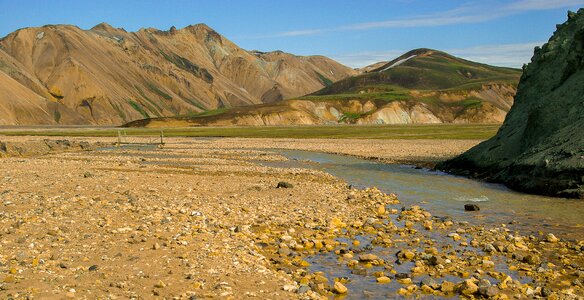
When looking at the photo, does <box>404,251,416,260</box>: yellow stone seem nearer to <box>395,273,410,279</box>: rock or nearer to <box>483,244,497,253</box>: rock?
<box>395,273,410,279</box>: rock

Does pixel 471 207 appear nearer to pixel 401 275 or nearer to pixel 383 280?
pixel 401 275

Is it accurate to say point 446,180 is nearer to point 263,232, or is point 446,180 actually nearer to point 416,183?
point 416,183

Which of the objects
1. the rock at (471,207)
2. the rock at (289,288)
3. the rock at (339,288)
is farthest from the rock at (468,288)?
the rock at (471,207)

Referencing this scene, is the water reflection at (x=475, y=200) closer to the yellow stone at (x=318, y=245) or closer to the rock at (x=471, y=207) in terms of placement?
the rock at (x=471, y=207)

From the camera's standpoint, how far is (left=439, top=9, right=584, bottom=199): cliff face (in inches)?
1084

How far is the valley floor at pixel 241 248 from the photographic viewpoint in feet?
37.5

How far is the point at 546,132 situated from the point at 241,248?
1037 inches

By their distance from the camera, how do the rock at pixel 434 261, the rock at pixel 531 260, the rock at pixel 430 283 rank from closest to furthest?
the rock at pixel 430 283 → the rock at pixel 434 261 → the rock at pixel 531 260

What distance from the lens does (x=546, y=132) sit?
33.8 meters

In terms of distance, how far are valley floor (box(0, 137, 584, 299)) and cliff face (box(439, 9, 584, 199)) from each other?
30.7ft

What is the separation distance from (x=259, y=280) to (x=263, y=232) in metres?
5.48

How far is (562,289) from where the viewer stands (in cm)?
1179

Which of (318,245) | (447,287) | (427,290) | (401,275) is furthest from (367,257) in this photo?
(447,287)

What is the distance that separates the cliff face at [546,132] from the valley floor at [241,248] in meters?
9.37
